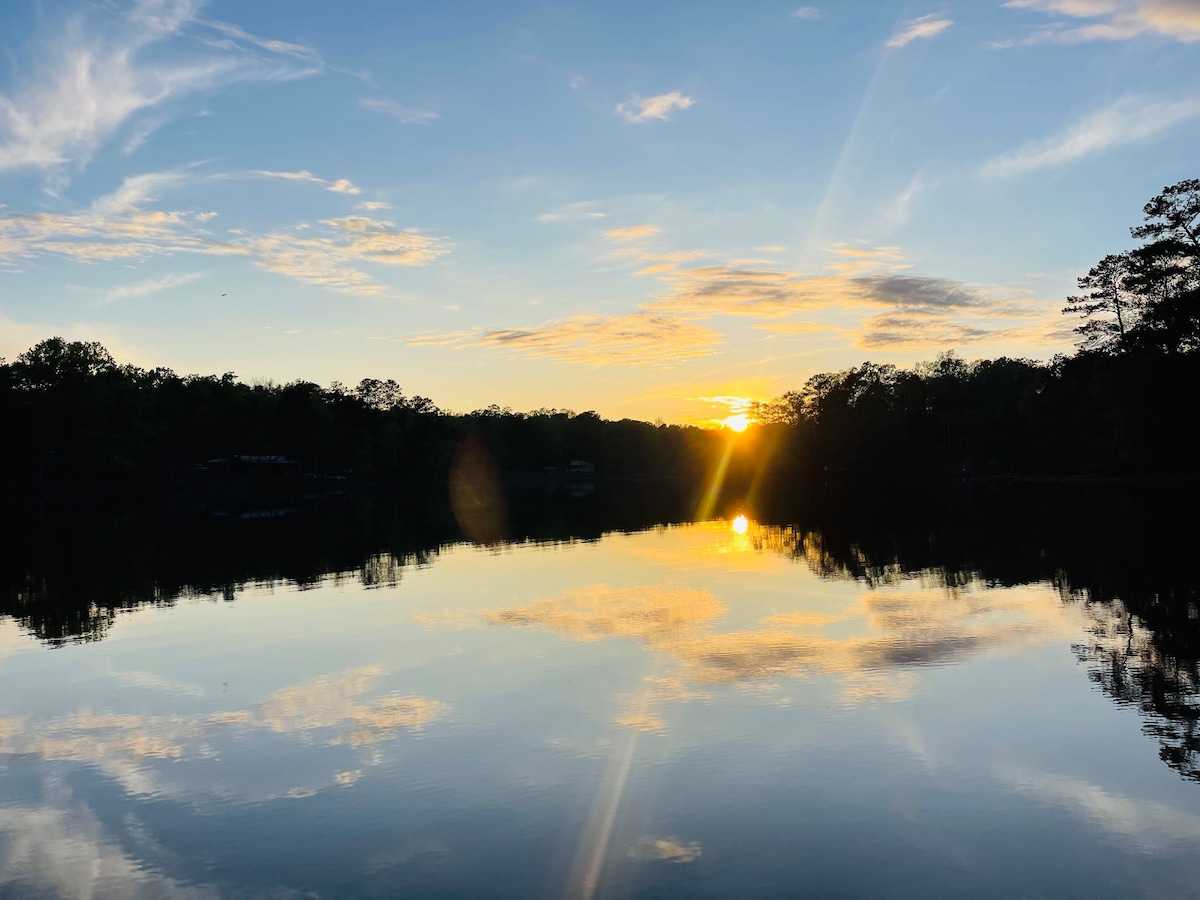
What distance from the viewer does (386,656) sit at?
19359 mm

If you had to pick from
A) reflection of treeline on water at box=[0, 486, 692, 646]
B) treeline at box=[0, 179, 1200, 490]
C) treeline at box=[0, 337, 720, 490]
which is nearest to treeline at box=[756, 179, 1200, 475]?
treeline at box=[0, 179, 1200, 490]

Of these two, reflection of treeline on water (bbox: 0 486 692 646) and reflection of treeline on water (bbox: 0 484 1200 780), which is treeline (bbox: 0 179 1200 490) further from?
reflection of treeline on water (bbox: 0 486 692 646)

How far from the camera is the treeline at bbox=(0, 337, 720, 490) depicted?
405 feet

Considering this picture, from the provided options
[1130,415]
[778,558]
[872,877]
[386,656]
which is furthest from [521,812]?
[1130,415]

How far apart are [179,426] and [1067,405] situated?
127431 mm

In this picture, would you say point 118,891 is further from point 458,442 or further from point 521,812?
point 458,442

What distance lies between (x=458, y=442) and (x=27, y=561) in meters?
159

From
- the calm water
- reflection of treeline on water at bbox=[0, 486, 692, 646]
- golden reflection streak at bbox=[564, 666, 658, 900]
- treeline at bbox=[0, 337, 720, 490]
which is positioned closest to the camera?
golden reflection streak at bbox=[564, 666, 658, 900]

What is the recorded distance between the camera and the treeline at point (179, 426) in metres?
124

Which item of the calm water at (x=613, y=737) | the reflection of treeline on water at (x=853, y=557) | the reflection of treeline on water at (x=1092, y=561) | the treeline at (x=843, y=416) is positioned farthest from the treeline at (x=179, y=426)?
the calm water at (x=613, y=737)

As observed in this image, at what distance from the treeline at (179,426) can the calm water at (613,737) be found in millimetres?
106109

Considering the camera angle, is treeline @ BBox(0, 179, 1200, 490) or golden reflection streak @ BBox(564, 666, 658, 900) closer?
golden reflection streak @ BBox(564, 666, 658, 900)

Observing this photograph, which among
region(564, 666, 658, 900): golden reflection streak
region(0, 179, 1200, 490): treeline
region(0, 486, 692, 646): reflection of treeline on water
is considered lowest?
region(564, 666, 658, 900): golden reflection streak

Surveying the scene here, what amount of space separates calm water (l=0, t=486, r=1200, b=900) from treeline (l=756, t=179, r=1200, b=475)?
56857 mm
